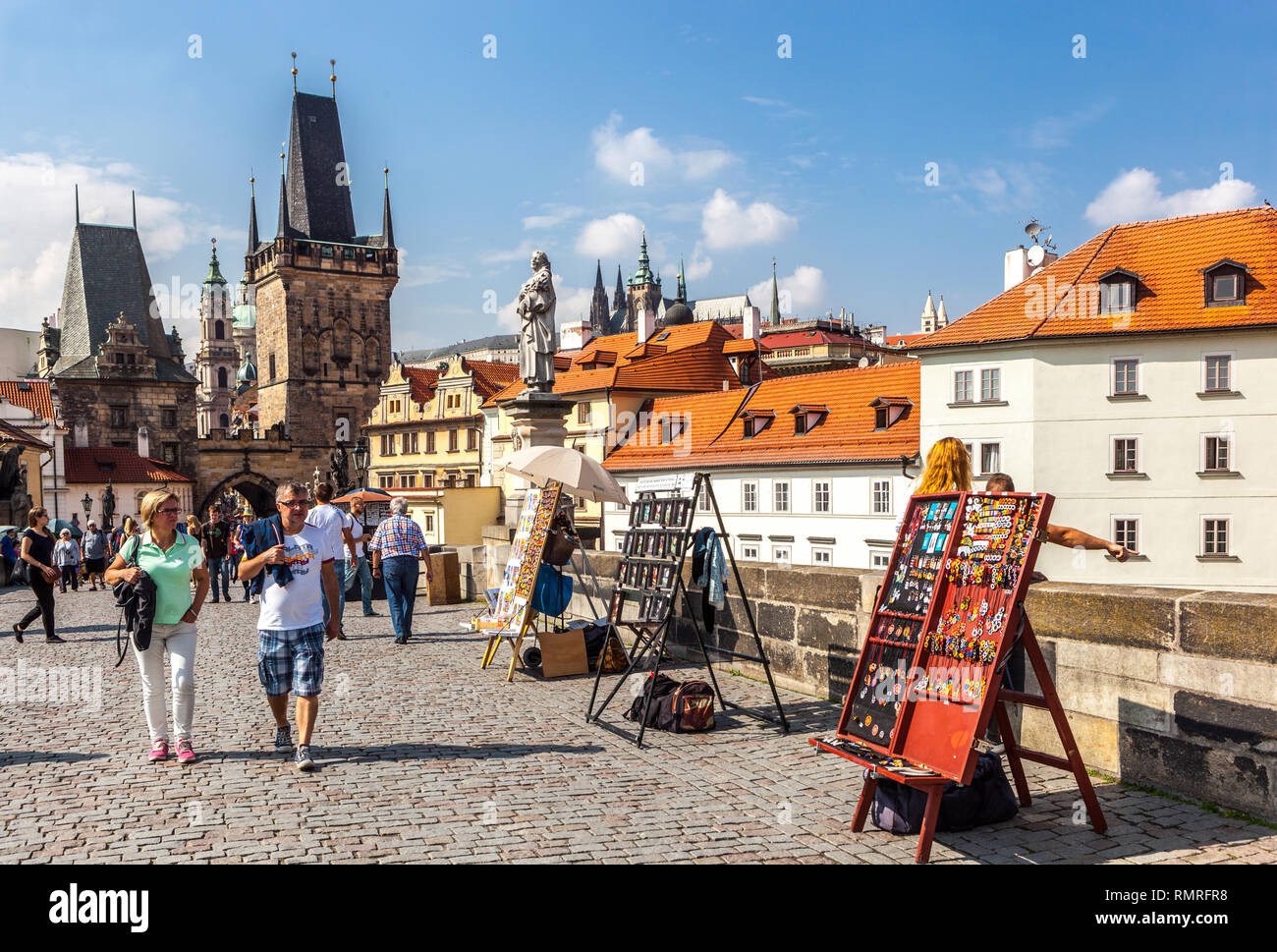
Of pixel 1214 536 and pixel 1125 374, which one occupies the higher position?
pixel 1125 374

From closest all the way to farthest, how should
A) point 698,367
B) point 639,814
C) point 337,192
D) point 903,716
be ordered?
1. point 903,716
2. point 639,814
3. point 698,367
4. point 337,192

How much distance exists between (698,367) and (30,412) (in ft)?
112

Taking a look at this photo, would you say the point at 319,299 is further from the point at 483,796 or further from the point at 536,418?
the point at 483,796

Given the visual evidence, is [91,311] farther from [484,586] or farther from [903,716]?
[903,716]

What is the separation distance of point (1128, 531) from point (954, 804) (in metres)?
32.4

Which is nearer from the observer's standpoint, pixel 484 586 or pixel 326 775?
pixel 326 775

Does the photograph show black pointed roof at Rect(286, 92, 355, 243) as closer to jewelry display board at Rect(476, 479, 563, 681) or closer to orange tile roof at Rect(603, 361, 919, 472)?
orange tile roof at Rect(603, 361, 919, 472)

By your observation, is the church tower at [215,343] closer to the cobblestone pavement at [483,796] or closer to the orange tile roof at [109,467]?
the orange tile roof at [109,467]

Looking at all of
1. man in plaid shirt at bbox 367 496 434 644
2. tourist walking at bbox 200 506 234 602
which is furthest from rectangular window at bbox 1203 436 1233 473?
man in plaid shirt at bbox 367 496 434 644

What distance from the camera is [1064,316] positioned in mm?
34812

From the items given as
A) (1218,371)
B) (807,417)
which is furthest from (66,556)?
(1218,371)

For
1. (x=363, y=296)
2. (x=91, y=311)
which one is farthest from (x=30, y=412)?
(x=363, y=296)

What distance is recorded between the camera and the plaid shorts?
258 inches

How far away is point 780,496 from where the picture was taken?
42.2 meters
